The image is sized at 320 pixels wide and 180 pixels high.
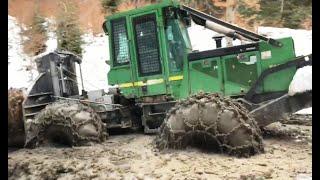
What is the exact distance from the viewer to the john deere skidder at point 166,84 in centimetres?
187

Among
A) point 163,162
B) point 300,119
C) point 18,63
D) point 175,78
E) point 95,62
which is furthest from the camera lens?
point 95,62

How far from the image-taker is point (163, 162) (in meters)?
1.68

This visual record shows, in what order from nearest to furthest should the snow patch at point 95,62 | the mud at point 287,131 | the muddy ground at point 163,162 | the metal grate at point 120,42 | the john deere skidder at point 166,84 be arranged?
the muddy ground at point 163,162 → the john deere skidder at point 166,84 → the mud at point 287,131 → the metal grate at point 120,42 → the snow patch at point 95,62

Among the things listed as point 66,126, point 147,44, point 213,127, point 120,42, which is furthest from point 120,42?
point 213,127

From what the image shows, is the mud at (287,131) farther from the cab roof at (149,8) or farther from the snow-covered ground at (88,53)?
the cab roof at (149,8)

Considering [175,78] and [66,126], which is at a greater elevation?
[175,78]

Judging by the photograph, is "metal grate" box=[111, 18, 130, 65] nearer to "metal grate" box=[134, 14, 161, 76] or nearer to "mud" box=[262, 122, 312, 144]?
"metal grate" box=[134, 14, 161, 76]

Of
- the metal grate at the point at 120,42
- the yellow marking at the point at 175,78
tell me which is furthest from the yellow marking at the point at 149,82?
the metal grate at the point at 120,42

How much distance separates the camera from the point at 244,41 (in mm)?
2133

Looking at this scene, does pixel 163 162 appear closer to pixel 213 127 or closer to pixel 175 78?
pixel 213 127

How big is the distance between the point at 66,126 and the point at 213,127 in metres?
0.82

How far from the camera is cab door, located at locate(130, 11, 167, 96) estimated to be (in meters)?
2.28

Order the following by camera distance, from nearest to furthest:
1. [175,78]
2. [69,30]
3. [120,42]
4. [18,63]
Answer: [175,78] < [120,42] < [18,63] < [69,30]

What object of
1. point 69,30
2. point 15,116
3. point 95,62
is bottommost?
point 15,116
